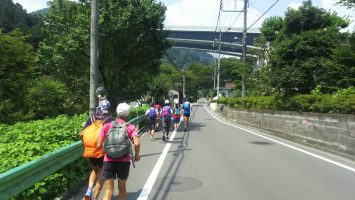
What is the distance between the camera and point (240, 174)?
9453mm

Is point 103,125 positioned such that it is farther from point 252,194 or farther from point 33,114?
point 33,114

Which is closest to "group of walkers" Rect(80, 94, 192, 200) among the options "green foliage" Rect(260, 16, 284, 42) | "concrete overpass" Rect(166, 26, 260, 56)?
"green foliage" Rect(260, 16, 284, 42)

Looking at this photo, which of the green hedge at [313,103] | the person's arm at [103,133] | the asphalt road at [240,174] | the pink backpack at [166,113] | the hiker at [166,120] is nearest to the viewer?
the person's arm at [103,133]

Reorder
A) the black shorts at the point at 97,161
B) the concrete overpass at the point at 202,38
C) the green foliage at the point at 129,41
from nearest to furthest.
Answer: the black shorts at the point at 97,161, the green foliage at the point at 129,41, the concrete overpass at the point at 202,38

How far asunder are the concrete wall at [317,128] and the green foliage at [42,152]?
827cm

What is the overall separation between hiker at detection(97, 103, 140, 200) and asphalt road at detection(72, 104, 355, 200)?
4.51 feet

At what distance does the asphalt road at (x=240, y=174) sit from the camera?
7.55 m

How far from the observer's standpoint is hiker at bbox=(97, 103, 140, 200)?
584 centimetres

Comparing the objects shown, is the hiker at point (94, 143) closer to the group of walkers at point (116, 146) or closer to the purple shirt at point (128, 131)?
the group of walkers at point (116, 146)

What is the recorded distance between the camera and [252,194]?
24.6 feet

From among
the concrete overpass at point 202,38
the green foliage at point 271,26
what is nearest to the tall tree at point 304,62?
the green foliage at point 271,26

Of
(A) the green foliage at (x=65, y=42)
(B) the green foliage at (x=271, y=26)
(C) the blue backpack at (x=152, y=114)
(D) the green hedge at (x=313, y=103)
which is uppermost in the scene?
(B) the green foliage at (x=271, y=26)

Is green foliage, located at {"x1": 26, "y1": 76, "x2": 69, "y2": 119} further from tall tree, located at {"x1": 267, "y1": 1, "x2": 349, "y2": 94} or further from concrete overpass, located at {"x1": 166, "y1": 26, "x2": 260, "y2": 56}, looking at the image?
concrete overpass, located at {"x1": 166, "y1": 26, "x2": 260, "y2": 56}

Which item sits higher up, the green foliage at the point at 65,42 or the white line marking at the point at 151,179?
the green foliage at the point at 65,42
